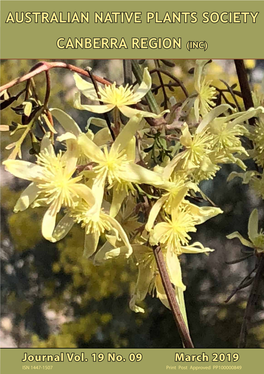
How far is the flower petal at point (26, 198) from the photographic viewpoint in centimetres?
23

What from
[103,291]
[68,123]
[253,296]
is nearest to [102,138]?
[68,123]

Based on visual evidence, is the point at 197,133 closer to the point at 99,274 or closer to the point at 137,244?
the point at 137,244

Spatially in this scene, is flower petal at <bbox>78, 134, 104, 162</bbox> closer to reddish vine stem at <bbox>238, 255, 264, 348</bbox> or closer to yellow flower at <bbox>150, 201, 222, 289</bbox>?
yellow flower at <bbox>150, 201, 222, 289</bbox>

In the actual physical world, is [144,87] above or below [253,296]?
above

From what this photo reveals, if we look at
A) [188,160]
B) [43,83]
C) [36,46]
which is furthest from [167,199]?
[43,83]

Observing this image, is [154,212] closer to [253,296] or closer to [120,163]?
[120,163]

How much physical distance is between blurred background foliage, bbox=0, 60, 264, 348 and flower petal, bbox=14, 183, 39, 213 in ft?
1.06

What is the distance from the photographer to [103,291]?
1.91 feet

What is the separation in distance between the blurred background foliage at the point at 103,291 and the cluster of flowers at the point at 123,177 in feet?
1.01

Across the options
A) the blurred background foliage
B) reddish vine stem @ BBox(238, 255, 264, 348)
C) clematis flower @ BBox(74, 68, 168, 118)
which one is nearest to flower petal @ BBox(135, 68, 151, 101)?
clematis flower @ BBox(74, 68, 168, 118)

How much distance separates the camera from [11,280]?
59 cm

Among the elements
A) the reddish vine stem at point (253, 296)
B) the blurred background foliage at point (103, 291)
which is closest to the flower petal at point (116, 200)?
the reddish vine stem at point (253, 296)

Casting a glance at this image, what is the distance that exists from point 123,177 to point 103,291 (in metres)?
0.39
